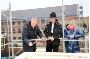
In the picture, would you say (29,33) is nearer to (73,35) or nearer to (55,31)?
(55,31)

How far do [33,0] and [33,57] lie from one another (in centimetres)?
131

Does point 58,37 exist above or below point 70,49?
above

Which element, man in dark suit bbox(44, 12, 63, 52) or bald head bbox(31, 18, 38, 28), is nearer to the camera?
bald head bbox(31, 18, 38, 28)

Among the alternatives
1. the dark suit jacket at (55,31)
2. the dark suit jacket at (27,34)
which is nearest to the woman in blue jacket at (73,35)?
the dark suit jacket at (55,31)

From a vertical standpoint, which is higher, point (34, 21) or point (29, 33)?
point (34, 21)

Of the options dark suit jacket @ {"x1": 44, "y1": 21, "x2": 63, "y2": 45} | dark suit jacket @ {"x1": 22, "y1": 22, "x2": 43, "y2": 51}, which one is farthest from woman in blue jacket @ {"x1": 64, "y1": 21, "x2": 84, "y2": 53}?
dark suit jacket @ {"x1": 22, "y1": 22, "x2": 43, "y2": 51}

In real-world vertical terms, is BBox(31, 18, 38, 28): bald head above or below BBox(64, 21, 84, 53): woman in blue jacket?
above

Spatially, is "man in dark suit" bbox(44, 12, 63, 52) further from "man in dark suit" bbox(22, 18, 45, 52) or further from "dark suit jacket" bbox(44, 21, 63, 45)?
"man in dark suit" bbox(22, 18, 45, 52)

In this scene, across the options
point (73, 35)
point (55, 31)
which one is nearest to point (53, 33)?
point (55, 31)

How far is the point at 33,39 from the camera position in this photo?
175 cm

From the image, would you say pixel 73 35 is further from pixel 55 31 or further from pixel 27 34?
pixel 27 34

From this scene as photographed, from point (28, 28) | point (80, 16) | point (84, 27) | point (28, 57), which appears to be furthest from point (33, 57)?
point (80, 16)

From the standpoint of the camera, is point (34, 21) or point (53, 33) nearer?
point (34, 21)

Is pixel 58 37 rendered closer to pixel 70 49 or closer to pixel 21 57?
pixel 70 49
